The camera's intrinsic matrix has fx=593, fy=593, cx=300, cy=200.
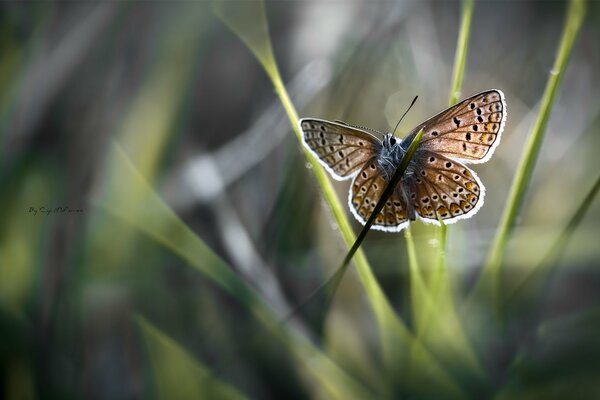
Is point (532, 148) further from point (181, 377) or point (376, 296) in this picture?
point (181, 377)

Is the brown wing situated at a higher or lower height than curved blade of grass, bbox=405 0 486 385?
higher

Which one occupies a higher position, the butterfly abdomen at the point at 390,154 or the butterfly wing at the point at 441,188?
the butterfly abdomen at the point at 390,154

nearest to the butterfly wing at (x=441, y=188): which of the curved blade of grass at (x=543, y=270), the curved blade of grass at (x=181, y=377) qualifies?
the curved blade of grass at (x=543, y=270)

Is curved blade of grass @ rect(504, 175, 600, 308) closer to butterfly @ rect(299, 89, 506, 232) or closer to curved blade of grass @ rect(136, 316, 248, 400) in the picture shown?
butterfly @ rect(299, 89, 506, 232)

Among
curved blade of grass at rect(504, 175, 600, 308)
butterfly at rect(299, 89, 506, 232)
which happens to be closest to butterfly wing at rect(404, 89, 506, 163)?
butterfly at rect(299, 89, 506, 232)

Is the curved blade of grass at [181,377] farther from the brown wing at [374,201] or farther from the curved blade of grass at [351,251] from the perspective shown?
the brown wing at [374,201]

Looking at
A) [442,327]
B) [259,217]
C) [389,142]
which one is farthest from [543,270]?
[259,217]

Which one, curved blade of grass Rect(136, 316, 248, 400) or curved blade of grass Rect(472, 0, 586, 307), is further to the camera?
curved blade of grass Rect(136, 316, 248, 400)

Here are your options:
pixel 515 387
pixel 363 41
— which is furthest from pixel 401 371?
pixel 363 41
